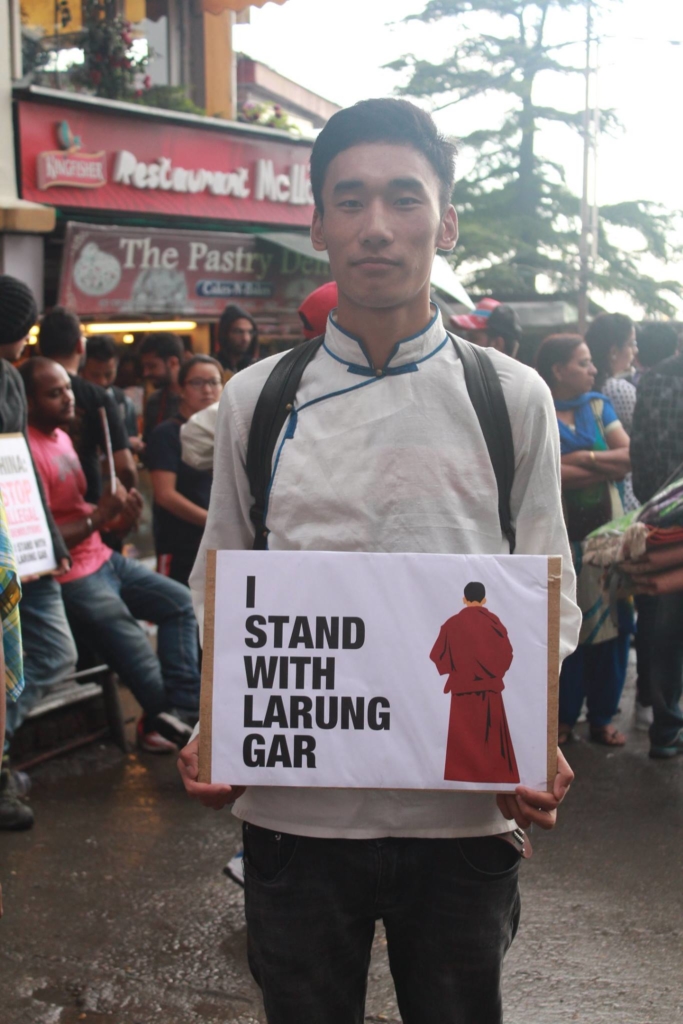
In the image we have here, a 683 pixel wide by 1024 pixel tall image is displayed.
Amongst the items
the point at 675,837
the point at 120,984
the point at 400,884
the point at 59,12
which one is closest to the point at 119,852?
the point at 120,984

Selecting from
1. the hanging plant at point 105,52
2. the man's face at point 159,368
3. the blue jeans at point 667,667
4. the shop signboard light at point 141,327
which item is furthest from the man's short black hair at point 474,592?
the hanging plant at point 105,52

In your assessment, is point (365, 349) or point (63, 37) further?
point (63, 37)

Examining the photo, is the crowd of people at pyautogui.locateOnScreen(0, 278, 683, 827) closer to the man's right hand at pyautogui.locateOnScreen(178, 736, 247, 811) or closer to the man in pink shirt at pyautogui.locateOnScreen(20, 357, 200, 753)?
the man in pink shirt at pyautogui.locateOnScreen(20, 357, 200, 753)

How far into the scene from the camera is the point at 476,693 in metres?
1.83

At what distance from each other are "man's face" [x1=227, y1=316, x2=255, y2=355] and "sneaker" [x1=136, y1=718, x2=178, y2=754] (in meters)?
2.24

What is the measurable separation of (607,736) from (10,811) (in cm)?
292

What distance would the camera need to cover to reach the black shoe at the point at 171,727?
5.49 metres

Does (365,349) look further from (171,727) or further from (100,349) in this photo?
(100,349)

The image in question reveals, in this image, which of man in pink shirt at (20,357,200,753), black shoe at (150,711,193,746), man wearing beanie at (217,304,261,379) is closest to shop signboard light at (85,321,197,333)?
man wearing beanie at (217,304,261,379)

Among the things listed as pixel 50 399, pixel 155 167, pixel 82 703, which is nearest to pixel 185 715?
pixel 82 703

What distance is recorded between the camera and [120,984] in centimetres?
344

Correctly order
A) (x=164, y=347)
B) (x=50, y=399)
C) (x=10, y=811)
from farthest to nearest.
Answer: (x=164, y=347) → (x=50, y=399) → (x=10, y=811)

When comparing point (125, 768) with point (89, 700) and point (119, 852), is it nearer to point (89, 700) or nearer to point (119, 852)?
point (89, 700)

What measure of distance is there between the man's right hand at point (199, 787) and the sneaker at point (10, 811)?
9.81 ft
